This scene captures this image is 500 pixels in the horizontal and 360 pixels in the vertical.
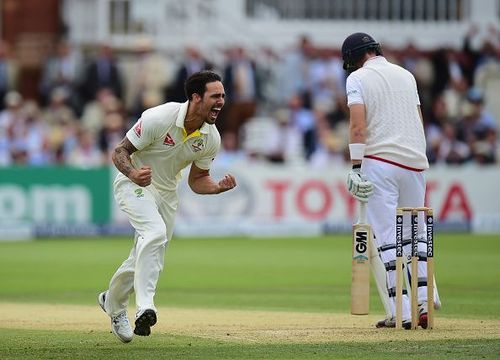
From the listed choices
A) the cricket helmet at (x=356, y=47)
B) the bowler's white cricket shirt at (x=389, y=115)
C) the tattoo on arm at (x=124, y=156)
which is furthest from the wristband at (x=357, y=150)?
the tattoo on arm at (x=124, y=156)

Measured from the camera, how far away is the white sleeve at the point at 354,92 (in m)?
8.34

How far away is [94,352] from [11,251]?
10171mm

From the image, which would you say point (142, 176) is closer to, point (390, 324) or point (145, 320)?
point (145, 320)

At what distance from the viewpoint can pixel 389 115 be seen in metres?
8.38

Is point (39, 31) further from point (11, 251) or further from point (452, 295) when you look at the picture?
point (452, 295)

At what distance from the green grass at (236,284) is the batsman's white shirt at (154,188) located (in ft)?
1.36

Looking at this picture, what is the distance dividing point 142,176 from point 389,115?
1740 millimetres

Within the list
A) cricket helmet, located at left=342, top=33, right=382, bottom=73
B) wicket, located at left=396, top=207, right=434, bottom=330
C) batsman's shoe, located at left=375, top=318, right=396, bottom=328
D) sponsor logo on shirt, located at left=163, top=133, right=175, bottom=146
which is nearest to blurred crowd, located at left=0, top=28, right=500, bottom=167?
cricket helmet, located at left=342, top=33, right=382, bottom=73

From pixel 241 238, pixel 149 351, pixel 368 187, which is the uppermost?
pixel 368 187

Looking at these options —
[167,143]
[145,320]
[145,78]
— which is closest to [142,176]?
[167,143]

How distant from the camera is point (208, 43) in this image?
24406mm

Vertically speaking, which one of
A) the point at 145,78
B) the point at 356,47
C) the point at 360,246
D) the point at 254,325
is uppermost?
the point at 356,47

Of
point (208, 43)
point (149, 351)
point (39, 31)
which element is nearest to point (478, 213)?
point (208, 43)

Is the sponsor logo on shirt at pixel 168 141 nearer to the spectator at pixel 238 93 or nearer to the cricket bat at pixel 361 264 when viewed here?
the cricket bat at pixel 361 264
